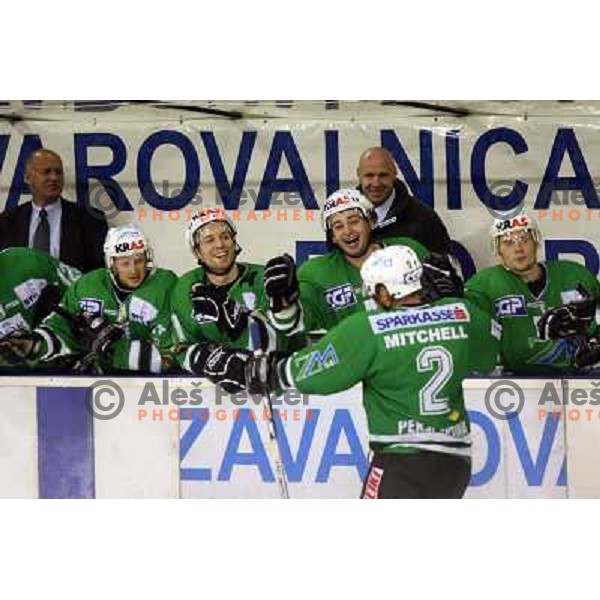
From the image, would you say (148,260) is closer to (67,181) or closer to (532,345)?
(67,181)

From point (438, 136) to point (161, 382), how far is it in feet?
5.22

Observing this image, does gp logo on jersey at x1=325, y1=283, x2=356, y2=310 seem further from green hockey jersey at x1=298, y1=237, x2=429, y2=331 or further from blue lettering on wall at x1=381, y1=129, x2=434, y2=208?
blue lettering on wall at x1=381, y1=129, x2=434, y2=208

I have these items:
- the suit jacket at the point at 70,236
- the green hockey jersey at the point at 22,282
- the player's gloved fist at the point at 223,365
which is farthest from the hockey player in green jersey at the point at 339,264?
the green hockey jersey at the point at 22,282

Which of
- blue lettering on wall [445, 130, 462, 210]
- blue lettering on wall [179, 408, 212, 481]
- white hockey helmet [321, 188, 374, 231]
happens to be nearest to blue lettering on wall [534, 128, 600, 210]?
blue lettering on wall [445, 130, 462, 210]

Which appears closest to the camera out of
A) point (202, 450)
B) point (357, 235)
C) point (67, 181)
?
point (202, 450)

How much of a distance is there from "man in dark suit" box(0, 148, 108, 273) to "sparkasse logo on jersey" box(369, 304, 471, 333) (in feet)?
4.29

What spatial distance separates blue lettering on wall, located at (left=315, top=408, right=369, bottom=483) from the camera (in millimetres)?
4625

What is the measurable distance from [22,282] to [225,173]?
3.06 ft

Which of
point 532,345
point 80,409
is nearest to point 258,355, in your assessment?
point 80,409

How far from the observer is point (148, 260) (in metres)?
5.11

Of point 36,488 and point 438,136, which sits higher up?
point 438,136

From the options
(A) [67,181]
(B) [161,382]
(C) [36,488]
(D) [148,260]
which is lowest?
(C) [36,488]

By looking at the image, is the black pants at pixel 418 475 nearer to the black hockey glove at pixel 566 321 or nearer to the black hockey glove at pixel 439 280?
the black hockey glove at pixel 439 280

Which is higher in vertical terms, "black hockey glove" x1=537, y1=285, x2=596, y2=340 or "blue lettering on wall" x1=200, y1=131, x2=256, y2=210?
"blue lettering on wall" x1=200, y1=131, x2=256, y2=210
